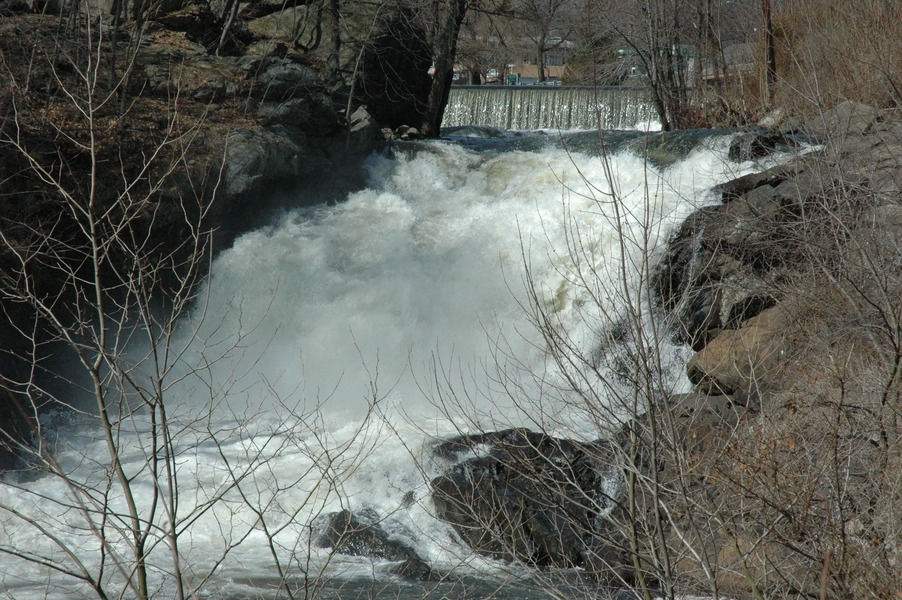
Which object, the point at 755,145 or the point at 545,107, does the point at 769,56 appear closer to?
the point at 755,145

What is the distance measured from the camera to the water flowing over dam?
17.5 meters

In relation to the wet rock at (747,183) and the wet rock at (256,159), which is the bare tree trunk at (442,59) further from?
the wet rock at (747,183)

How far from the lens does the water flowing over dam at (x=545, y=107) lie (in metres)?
17.5

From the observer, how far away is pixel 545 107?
1831cm

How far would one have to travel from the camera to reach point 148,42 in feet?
47.0

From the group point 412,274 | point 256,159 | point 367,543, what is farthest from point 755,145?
point 367,543

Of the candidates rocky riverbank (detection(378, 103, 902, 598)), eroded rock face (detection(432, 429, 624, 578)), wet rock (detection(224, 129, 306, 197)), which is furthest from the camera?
wet rock (detection(224, 129, 306, 197))

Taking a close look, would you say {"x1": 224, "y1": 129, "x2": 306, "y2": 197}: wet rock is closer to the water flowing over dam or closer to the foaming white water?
the foaming white water

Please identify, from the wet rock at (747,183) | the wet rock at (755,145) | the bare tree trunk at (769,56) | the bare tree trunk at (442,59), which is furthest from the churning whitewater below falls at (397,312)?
the bare tree trunk at (442,59)

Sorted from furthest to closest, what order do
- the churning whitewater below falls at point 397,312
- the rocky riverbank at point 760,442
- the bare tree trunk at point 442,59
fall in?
the bare tree trunk at point 442,59 < the churning whitewater below falls at point 397,312 < the rocky riverbank at point 760,442

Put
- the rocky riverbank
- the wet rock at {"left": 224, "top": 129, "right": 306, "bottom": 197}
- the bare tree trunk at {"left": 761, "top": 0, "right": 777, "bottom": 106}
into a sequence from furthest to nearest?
the bare tree trunk at {"left": 761, "top": 0, "right": 777, "bottom": 106}, the wet rock at {"left": 224, "top": 129, "right": 306, "bottom": 197}, the rocky riverbank

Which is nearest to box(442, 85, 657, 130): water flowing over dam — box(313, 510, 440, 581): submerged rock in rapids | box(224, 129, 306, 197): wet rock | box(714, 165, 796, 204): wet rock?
box(224, 129, 306, 197): wet rock

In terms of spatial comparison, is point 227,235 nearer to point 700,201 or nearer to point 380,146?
point 380,146

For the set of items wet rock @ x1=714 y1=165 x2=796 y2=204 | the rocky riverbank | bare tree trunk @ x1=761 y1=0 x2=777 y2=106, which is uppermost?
bare tree trunk @ x1=761 y1=0 x2=777 y2=106
